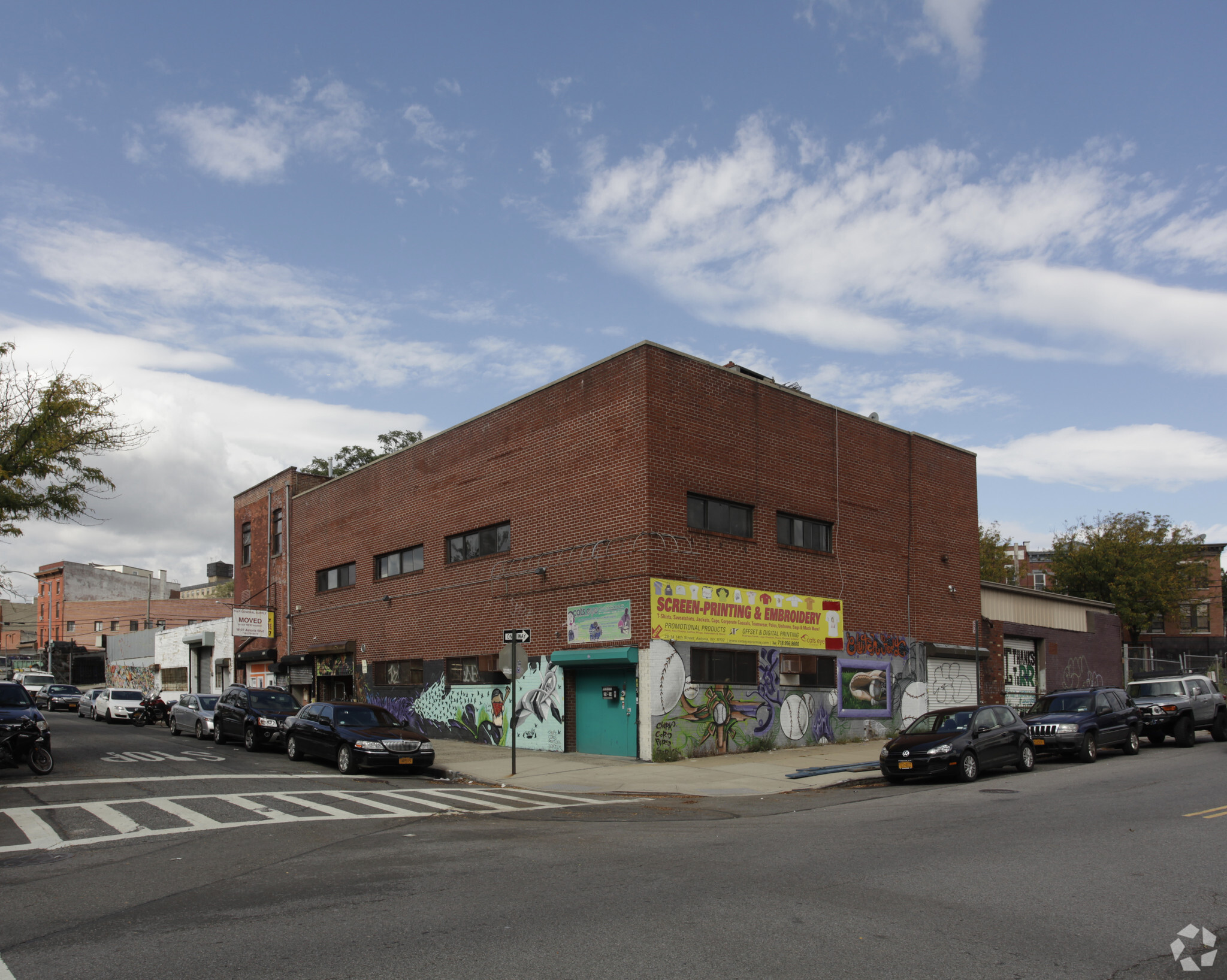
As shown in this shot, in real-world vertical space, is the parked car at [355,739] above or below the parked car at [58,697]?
above

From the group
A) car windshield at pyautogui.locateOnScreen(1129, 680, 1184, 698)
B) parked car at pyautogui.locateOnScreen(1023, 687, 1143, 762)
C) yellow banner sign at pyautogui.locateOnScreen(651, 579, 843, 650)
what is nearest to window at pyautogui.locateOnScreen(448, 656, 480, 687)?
yellow banner sign at pyautogui.locateOnScreen(651, 579, 843, 650)

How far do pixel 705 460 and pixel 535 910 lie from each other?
16501mm

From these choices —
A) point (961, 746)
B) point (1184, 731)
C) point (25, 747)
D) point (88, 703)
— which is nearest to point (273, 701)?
point (25, 747)

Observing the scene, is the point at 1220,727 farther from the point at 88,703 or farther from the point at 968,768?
the point at 88,703

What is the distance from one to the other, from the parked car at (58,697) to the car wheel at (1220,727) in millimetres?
47690

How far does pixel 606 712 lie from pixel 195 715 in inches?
541

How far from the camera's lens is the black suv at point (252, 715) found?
79.4 feet

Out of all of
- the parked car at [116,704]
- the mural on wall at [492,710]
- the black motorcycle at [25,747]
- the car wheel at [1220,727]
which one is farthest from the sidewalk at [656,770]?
the parked car at [116,704]

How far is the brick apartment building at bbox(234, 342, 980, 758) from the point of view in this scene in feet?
71.7

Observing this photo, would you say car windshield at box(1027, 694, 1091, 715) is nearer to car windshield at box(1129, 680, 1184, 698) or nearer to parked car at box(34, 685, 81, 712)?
car windshield at box(1129, 680, 1184, 698)

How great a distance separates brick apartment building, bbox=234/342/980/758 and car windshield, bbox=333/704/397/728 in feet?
11.8

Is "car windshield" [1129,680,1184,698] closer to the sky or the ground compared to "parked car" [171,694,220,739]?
closer to the sky

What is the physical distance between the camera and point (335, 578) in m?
35.4

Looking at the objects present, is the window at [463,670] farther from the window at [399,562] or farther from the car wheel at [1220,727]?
the car wheel at [1220,727]
